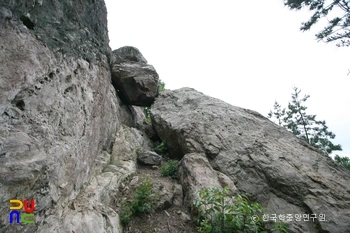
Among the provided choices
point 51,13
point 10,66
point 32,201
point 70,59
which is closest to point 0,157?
point 32,201

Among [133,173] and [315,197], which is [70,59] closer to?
[133,173]

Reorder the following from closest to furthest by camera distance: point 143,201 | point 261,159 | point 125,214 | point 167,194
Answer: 1. point 125,214
2. point 143,201
3. point 167,194
4. point 261,159

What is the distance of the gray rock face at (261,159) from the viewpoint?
5.39 m

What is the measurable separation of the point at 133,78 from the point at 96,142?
488 centimetres

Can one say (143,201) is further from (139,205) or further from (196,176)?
(196,176)

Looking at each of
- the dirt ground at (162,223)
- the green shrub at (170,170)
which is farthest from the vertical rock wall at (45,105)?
the green shrub at (170,170)

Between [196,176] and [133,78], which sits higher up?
[133,78]

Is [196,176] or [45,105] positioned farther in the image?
[196,176]

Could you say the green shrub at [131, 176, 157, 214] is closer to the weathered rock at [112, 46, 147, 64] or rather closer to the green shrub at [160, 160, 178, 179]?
the green shrub at [160, 160, 178, 179]

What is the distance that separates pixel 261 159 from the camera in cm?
656

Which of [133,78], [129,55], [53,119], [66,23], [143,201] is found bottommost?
[143,201]

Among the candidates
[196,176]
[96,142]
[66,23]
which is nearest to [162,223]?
[196,176]

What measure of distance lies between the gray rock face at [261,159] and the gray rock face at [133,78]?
120 cm

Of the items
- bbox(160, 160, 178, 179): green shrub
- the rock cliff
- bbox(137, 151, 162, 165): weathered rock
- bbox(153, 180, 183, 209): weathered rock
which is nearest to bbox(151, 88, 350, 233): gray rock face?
the rock cliff
